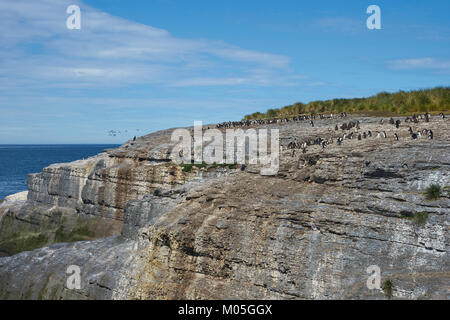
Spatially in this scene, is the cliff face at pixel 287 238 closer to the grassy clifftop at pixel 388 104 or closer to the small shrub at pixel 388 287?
the small shrub at pixel 388 287

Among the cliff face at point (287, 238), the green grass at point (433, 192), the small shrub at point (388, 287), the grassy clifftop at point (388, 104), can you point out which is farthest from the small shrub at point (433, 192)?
the grassy clifftop at point (388, 104)

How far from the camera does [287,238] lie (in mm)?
21969

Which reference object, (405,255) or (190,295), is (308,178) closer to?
(405,255)

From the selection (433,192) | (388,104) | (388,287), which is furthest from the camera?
(388,104)

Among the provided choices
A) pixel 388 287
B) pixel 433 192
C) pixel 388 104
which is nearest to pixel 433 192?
pixel 433 192

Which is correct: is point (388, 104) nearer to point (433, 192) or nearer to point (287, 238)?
point (433, 192)

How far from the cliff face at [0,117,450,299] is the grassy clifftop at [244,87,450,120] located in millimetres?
6386

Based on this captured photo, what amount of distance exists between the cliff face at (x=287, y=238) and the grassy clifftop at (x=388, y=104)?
6.39 meters

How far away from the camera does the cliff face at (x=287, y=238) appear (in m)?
19.2

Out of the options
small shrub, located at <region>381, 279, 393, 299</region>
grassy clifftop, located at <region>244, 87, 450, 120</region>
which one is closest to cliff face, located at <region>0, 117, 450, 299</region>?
small shrub, located at <region>381, 279, 393, 299</region>

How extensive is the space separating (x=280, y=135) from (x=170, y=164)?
31.6ft

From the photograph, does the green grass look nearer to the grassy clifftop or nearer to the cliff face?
the cliff face

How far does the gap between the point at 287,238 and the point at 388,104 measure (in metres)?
21.3
